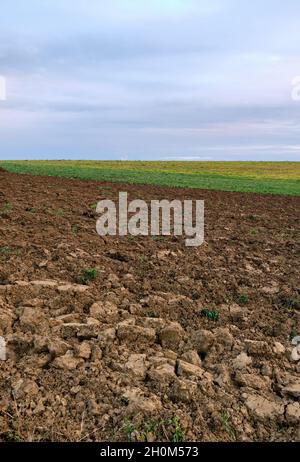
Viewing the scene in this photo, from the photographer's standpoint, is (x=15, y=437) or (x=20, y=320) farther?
(x=20, y=320)

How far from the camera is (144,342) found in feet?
20.8

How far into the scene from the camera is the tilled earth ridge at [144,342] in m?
4.91

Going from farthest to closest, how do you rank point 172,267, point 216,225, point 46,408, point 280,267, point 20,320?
1. point 216,225
2. point 280,267
3. point 172,267
4. point 20,320
5. point 46,408

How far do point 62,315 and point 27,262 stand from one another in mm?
2284

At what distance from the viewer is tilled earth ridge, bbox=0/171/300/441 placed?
16.1ft

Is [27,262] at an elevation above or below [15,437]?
above

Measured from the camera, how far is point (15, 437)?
4637 mm
